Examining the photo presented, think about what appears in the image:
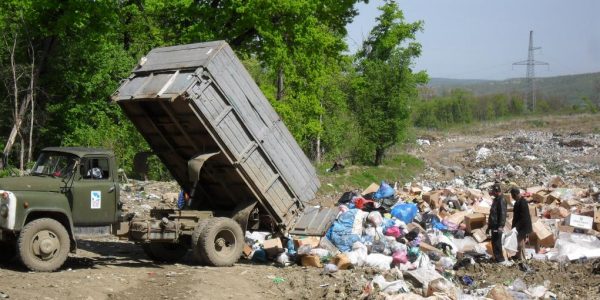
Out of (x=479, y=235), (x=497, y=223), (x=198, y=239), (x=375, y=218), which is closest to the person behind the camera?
(x=198, y=239)

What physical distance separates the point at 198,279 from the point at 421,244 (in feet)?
13.7

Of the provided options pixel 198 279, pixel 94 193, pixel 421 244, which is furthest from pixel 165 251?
pixel 421 244

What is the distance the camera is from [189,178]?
10.5 meters

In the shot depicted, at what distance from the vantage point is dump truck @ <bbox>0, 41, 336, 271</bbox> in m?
9.27

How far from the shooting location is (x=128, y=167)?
23203mm

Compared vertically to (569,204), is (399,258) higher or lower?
lower

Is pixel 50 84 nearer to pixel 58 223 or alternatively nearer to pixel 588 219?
pixel 58 223

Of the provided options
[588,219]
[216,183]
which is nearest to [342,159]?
[588,219]

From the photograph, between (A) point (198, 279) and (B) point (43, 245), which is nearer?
(B) point (43, 245)

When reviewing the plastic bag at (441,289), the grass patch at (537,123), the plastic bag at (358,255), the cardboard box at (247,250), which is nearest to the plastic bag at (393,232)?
the plastic bag at (358,255)

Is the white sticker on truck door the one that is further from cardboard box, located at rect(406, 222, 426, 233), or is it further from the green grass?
the green grass

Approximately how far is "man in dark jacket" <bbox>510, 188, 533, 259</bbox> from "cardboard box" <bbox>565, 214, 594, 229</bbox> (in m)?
2.36

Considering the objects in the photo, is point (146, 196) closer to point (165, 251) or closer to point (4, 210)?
point (165, 251)

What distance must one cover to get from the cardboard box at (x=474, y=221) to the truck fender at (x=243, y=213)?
15.1ft
